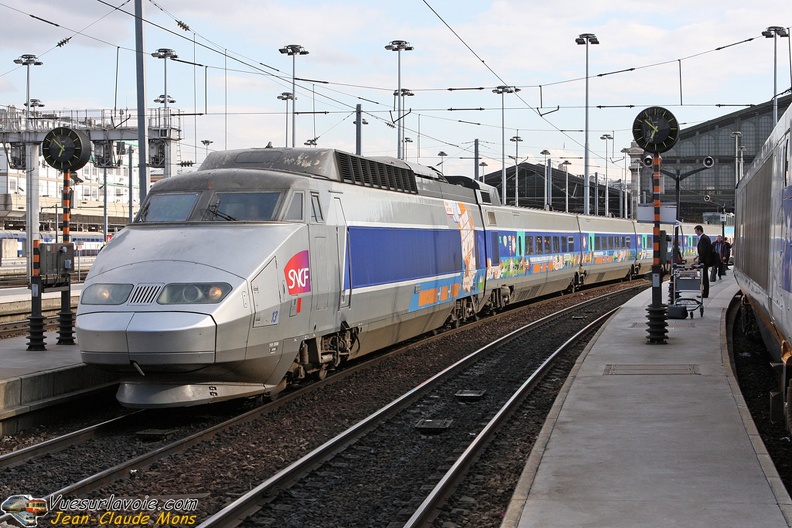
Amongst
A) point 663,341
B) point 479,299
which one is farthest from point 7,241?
point 663,341

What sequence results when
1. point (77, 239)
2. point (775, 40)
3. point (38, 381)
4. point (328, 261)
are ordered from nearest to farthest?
point (38, 381) → point (328, 261) → point (775, 40) → point (77, 239)

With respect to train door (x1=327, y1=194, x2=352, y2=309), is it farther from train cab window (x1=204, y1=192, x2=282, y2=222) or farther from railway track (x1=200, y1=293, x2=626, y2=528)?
railway track (x1=200, y1=293, x2=626, y2=528)

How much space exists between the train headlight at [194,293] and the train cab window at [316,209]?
2.55m

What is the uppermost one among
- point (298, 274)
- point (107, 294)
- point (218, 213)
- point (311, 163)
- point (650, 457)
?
point (311, 163)

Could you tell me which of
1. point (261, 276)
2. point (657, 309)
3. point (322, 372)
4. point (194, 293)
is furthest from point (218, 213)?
point (657, 309)

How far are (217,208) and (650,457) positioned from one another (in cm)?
626

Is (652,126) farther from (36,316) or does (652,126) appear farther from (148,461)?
(148,461)

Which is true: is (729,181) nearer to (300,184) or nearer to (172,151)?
(172,151)

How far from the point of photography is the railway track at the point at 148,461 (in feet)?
26.7

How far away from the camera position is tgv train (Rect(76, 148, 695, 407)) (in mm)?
10219

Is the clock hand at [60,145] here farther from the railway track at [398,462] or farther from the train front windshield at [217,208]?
the railway track at [398,462]

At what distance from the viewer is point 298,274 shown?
11867 millimetres

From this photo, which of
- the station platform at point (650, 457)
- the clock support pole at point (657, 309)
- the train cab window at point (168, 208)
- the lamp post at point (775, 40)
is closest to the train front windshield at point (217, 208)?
the train cab window at point (168, 208)

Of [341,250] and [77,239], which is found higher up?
[77,239]
